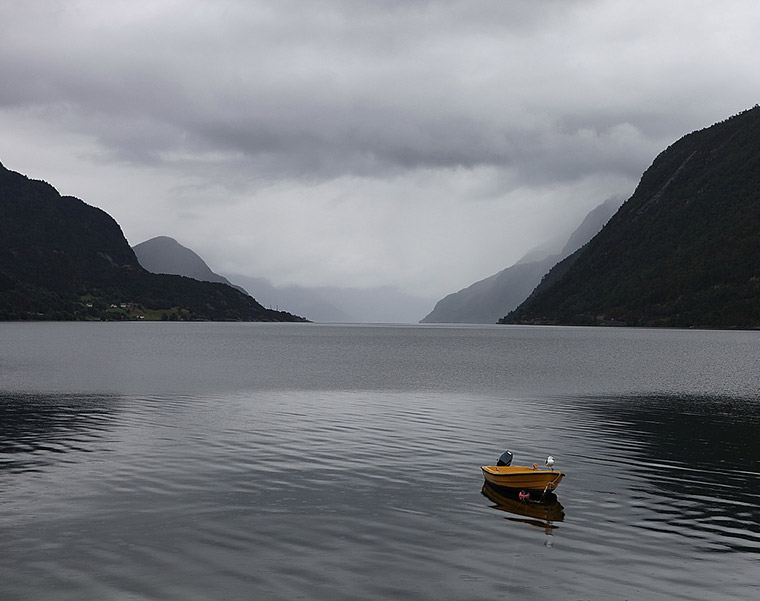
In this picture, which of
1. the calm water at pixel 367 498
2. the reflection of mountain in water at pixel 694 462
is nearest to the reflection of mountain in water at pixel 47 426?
the calm water at pixel 367 498

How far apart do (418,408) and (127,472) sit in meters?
36.2

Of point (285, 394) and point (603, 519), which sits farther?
point (285, 394)

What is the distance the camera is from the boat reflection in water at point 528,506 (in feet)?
106

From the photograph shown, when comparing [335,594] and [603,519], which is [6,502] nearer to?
[335,594]

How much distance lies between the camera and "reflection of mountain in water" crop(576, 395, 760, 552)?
31.7 meters

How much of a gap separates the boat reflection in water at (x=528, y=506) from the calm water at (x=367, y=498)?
0.71 ft

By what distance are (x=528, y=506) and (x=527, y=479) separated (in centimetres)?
141

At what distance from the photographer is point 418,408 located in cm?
7150

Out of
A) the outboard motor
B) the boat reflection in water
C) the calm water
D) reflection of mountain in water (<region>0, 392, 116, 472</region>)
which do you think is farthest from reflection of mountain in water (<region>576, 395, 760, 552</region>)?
reflection of mountain in water (<region>0, 392, 116, 472</region>)

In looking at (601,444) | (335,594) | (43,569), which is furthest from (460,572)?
(601,444)

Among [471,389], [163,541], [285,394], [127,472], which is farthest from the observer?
[471,389]

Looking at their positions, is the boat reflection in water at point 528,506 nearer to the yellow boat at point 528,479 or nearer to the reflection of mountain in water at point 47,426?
the yellow boat at point 528,479

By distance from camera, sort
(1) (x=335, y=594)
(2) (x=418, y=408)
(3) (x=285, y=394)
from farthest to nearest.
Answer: (3) (x=285, y=394), (2) (x=418, y=408), (1) (x=335, y=594)

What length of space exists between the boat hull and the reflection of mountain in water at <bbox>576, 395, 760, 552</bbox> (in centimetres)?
438
